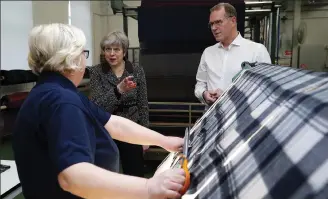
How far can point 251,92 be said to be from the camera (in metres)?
0.93

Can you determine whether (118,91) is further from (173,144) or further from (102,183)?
(102,183)

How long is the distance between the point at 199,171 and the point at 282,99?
245mm

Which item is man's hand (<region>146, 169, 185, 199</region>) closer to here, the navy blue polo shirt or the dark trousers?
the navy blue polo shirt

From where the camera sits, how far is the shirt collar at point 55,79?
2.63ft

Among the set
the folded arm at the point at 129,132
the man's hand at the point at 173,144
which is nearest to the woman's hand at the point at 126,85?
the folded arm at the point at 129,132

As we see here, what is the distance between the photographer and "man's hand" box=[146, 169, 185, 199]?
60 cm

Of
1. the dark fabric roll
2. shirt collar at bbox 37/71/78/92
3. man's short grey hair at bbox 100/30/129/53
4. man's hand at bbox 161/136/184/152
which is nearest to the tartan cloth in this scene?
man's hand at bbox 161/136/184/152

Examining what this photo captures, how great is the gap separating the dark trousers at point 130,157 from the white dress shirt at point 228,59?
0.51 m

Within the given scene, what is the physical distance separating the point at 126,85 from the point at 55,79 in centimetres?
83

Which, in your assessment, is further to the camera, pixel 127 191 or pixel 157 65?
pixel 157 65

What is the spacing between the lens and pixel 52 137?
2.31 feet

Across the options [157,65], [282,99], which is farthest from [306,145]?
[157,65]

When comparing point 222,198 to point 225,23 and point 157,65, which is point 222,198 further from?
point 157,65

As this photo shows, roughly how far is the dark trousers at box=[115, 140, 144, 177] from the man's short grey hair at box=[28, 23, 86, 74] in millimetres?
1018
